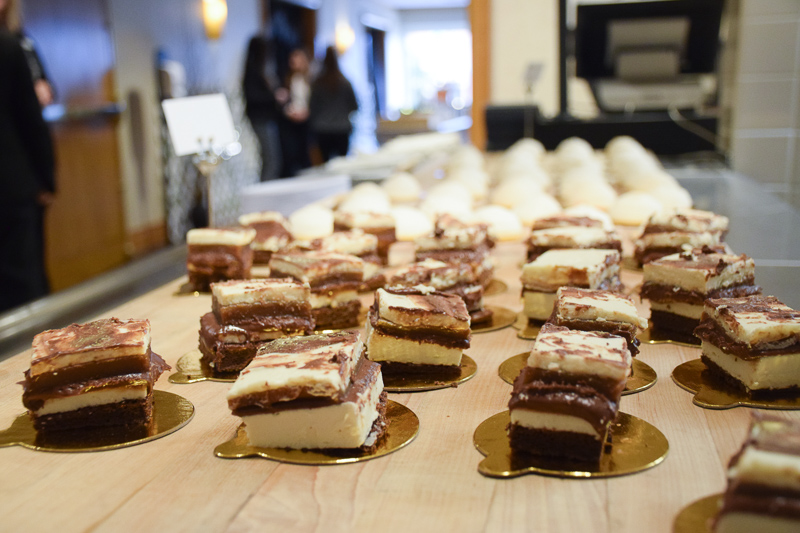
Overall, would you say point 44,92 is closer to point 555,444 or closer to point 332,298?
point 332,298

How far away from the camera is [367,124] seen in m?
18.7

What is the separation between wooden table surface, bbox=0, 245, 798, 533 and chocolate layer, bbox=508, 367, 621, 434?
0.40 feet

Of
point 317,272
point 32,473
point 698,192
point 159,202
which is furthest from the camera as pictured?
point 159,202

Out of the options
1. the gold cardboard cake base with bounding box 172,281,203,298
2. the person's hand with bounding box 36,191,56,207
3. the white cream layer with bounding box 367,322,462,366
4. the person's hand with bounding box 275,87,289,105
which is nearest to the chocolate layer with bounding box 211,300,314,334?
the white cream layer with bounding box 367,322,462,366

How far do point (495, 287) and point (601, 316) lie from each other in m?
1.01

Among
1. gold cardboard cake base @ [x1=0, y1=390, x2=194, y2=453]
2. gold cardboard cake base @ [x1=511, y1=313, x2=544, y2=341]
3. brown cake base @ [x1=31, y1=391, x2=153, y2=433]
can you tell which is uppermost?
brown cake base @ [x1=31, y1=391, x2=153, y2=433]

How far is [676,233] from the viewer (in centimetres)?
266

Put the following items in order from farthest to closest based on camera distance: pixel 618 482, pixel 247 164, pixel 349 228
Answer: pixel 247 164
pixel 349 228
pixel 618 482

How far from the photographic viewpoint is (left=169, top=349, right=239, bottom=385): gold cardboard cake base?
6.18ft

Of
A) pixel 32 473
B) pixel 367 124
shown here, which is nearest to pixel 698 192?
pixel 32 473

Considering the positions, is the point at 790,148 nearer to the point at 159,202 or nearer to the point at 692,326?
the point at 692,326

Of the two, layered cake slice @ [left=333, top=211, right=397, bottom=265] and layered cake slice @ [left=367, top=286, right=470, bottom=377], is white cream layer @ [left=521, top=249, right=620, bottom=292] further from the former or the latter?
layered cake slice @ [left=333, top=211, right=397, bottom=265]

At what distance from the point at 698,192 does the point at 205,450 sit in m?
3.63

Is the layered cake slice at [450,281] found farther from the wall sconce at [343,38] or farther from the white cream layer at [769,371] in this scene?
the wall sconce at [343,38]
